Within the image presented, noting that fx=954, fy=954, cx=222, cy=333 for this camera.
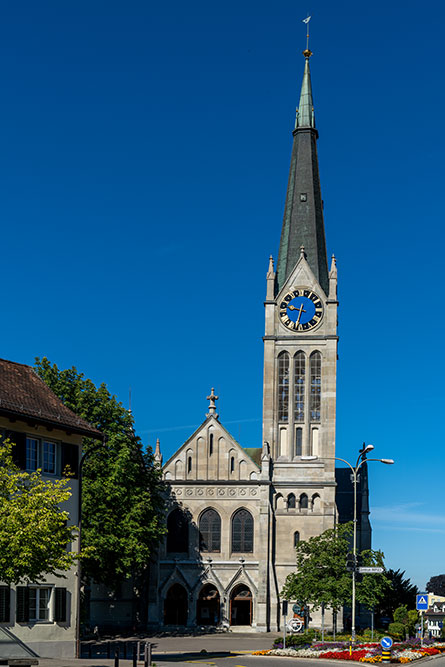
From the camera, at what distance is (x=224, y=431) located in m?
A: 71.8

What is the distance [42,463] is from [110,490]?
17751 mm

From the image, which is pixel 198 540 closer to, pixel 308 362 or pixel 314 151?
pixel 308 362

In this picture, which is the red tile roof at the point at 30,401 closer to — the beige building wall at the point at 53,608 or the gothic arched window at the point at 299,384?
the beige building wall at the point at 53,608

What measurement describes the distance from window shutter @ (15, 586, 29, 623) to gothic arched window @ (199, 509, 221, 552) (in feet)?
117

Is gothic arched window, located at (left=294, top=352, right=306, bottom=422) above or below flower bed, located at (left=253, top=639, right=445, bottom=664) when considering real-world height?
above

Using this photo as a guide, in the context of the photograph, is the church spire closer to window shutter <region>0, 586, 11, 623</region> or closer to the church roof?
the church roof

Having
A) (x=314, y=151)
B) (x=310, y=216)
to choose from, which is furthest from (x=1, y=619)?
(x=314, y=151)

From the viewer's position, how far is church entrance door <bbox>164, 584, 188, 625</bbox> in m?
68.2

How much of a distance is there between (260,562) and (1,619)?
3635 cm

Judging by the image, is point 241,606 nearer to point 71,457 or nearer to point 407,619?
point 407,619

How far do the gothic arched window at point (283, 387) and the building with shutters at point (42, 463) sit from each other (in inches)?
1393

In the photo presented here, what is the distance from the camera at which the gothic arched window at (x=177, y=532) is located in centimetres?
6975

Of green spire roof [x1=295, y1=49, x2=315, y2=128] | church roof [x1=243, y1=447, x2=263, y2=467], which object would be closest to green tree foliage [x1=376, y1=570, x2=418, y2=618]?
church roof [x1=243, y1=447, x2=263, y2=467]

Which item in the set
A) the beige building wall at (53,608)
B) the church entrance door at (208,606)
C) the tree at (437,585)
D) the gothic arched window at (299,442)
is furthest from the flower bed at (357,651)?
the tree at (437,585)
